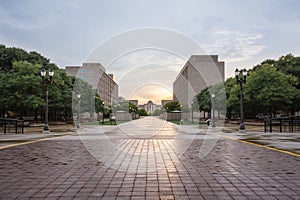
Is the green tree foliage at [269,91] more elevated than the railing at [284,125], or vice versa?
the green tree foliage at [269,91]

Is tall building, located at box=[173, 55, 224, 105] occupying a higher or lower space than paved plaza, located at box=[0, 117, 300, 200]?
higher

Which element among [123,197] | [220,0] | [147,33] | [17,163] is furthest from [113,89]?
[123,197]

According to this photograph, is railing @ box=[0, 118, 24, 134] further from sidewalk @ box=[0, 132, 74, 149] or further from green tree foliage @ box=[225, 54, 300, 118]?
green tree foliage @ box=[225, 54, 300, 118]

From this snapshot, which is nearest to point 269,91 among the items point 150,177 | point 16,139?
point 16,139

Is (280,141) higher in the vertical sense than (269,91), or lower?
lower

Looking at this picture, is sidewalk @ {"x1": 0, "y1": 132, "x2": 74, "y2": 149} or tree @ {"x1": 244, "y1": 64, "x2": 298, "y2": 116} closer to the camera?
sidewalk @ {"x1": 0, "y1": 132, "x2": 74, "y2": 149}

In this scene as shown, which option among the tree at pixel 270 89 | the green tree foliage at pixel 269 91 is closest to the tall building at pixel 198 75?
the green tree foliage at pixel 269 91

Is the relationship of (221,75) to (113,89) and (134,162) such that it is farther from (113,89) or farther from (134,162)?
(134,162)

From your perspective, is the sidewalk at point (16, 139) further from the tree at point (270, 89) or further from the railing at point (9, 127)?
the tree at point (270, 89)

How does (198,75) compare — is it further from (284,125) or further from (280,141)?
(280,141)

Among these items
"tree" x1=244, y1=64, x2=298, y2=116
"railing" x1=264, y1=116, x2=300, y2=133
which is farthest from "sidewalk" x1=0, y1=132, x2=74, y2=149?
"tree" x1=244, y1=64, x2=298, y2=116

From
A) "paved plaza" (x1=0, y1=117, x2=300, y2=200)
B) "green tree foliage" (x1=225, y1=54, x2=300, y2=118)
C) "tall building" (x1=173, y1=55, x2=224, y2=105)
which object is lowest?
"paved plaza" (x1=0, y1=117, x2=300, y2=200)

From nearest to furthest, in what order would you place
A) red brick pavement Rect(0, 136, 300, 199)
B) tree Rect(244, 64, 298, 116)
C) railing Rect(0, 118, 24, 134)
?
red brick pavement Rect(0, 136, 300, 199) < railing Rect(0, 118, 24, 134) < tree Rect(244, 64, 298, 116)

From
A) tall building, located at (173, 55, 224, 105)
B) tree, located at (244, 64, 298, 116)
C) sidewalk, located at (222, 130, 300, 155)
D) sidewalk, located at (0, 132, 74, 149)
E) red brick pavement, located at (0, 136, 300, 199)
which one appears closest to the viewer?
red brick pavement, located at (0, 136, 300, 199)
